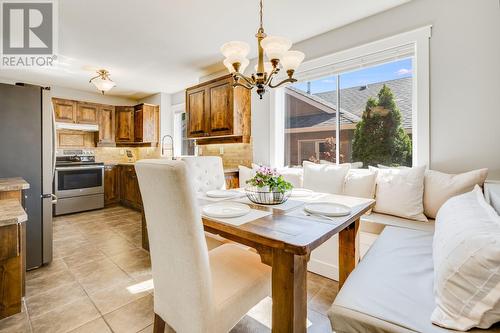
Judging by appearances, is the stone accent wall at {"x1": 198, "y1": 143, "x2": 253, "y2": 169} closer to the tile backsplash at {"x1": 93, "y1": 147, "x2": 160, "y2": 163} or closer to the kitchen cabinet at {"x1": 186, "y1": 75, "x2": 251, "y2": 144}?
the kitchen cabinet at {"x1": 186, "y1": 75, "x2": 251, "y2": 144}

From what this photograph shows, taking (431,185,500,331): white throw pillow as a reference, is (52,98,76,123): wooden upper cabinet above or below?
above

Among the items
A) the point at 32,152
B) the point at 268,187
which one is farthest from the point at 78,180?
the point at 268,187

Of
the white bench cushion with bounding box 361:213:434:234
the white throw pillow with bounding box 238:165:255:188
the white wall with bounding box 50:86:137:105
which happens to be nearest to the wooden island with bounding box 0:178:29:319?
the white throw pillow with bounding box 238:165:255:188

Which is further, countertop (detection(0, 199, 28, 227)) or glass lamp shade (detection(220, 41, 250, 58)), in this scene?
glass lamp shade (detection(220, 41, 250, 58))

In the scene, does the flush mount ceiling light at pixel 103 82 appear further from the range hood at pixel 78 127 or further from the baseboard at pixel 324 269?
the baseboard at pixel 324 269

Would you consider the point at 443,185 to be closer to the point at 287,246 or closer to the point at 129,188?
the point at 287,246

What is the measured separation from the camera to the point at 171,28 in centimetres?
270

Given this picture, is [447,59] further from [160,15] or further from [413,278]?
[160,15]

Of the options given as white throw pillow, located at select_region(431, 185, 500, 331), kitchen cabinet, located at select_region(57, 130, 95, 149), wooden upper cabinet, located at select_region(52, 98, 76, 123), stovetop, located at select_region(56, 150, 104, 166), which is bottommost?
white throw pillow, located at select_region(431, 185, 500, 331)

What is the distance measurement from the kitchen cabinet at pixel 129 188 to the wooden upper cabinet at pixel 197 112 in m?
1.65

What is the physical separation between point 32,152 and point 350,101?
133 inches

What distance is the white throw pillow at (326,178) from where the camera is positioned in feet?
7.88

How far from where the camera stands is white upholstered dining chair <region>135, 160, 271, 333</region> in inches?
35.7

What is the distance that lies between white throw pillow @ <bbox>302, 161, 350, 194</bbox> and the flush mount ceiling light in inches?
134
